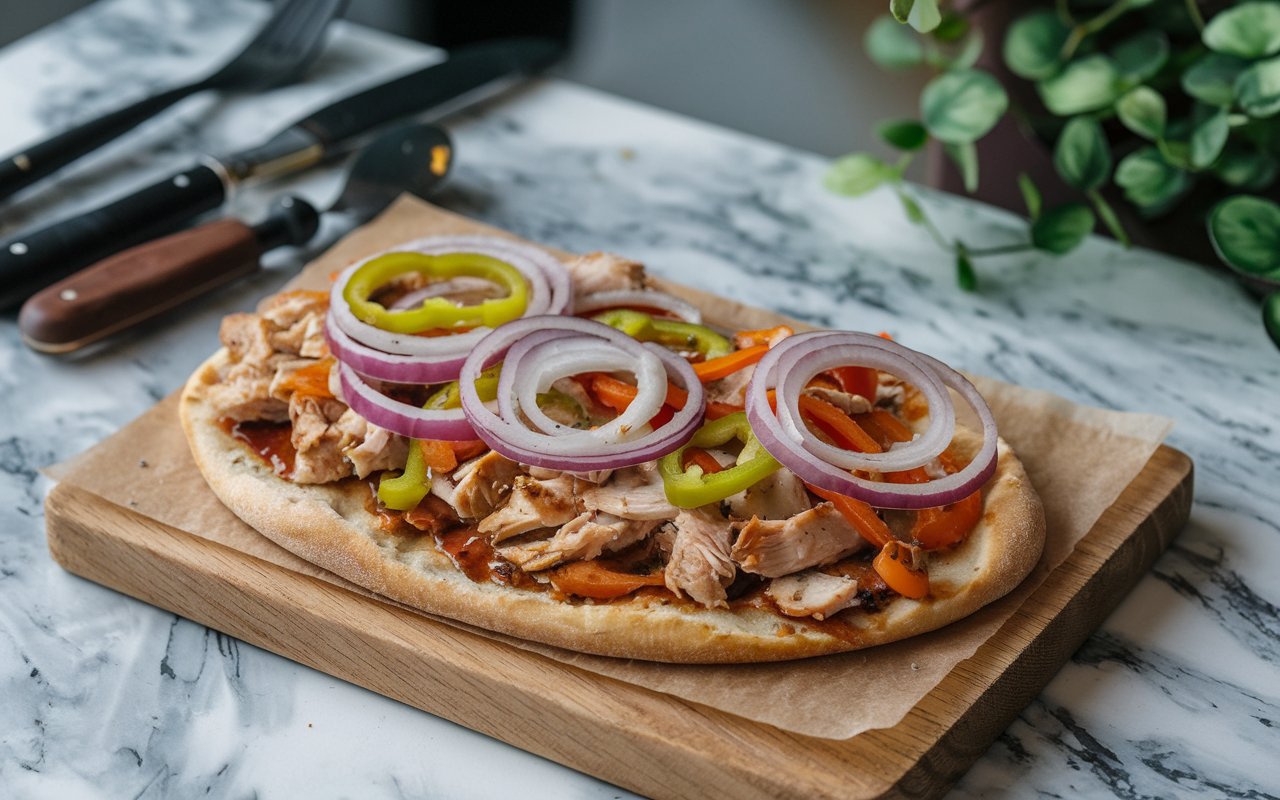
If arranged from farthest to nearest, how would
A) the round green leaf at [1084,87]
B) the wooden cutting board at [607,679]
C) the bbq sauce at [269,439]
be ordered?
the round green leaf at [1084,87]
the bbq sauce at [269,439]
the wooden cutting board at [607,679]

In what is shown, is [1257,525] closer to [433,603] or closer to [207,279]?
[433,603]

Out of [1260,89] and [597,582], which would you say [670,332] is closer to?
[597,582]

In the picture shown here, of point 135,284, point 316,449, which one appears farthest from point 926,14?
point 135,284

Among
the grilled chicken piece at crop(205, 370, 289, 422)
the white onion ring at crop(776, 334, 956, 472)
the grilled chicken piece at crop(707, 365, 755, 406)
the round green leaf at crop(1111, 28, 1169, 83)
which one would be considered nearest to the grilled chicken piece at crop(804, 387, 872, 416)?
the white onion ring at crop(776, 334, 956, 472)

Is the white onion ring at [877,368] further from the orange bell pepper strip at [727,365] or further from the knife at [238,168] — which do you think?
the knife at [238,168]

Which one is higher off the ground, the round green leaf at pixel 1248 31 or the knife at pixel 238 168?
the round green leaf at pixel 1248 31

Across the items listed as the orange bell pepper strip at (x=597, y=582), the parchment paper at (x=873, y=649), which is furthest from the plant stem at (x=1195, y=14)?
the orange bell pepper strip at (x=597, y=582)

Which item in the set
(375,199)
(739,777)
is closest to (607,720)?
(739,777)
